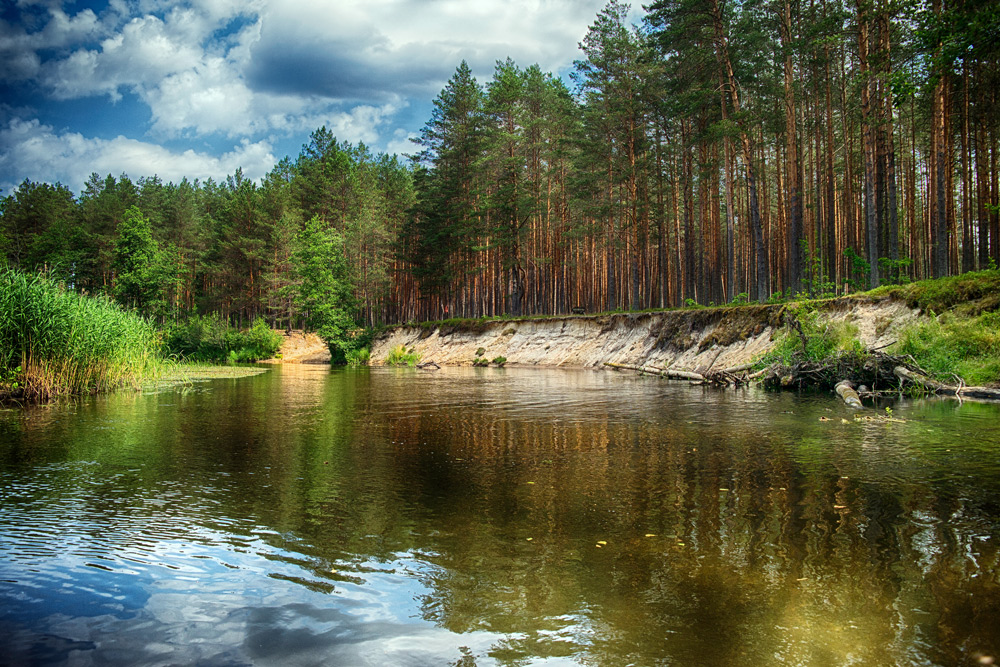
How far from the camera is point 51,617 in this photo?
3.19 metres

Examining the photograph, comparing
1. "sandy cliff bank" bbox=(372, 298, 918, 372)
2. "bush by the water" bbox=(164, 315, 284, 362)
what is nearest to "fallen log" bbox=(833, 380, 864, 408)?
"sandy cliff bank" bbox=(372, 298, 918, 372)

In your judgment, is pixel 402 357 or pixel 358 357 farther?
pixel 358 357

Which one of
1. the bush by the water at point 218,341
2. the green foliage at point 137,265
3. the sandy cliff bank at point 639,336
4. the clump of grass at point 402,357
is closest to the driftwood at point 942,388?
the sandy cliff bank at point 639,336

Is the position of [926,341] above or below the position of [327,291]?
below

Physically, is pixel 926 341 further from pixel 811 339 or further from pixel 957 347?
pixel 811 339

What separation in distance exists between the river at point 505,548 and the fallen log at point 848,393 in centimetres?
291

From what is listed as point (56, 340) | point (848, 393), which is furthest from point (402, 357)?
point (848, 393)

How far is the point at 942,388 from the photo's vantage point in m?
13.1

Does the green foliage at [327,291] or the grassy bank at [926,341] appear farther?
the green foliage at [327,291]

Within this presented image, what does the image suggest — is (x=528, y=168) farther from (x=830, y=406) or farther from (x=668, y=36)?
(x=830, y=406)

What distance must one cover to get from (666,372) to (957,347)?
32.3 feet

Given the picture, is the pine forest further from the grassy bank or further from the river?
the river

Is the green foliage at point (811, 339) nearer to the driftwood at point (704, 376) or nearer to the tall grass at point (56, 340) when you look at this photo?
the driftwood at point (704, 376)

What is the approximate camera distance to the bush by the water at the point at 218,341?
4253cm
